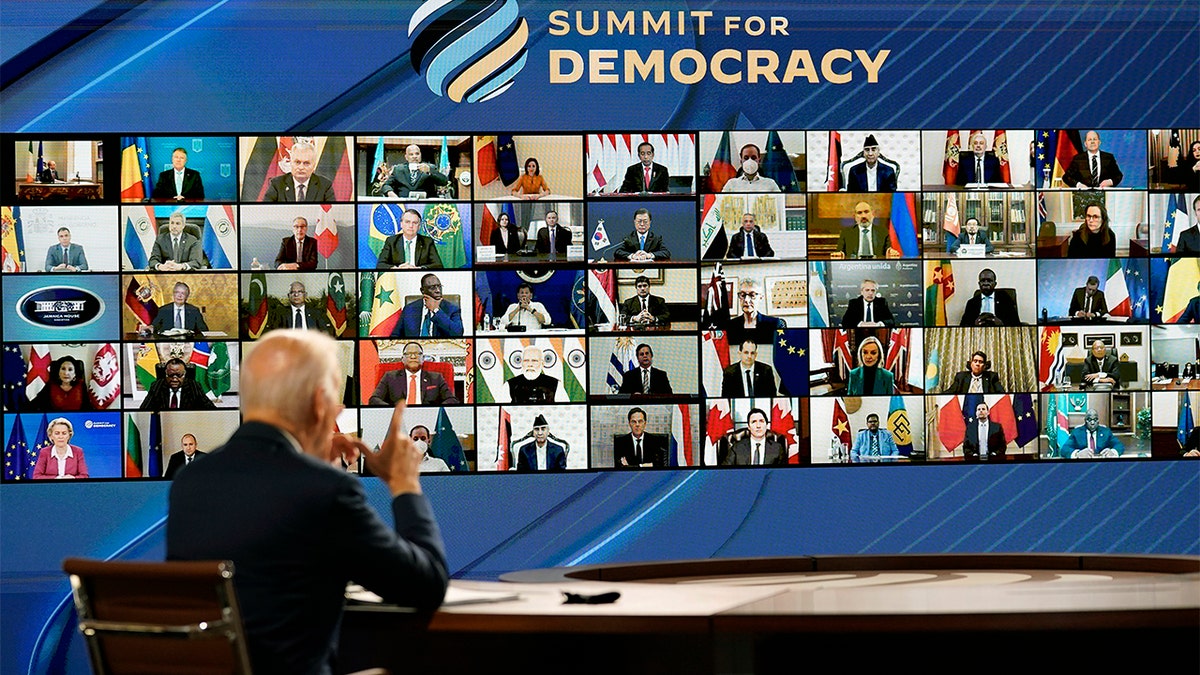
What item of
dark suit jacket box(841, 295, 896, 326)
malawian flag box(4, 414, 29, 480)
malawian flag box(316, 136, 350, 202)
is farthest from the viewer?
dark suit jacket box(841, 295, 896, 326)

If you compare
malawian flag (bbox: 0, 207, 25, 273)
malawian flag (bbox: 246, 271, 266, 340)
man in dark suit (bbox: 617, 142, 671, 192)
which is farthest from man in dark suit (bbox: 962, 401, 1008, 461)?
malawian flag (bbox: 0, 207, 25, 273)

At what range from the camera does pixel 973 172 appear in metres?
5.20

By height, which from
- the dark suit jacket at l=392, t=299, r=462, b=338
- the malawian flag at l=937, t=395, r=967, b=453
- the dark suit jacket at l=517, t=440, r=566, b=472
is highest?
the dark suit jacket at l=392, t=299, r=462, b=338

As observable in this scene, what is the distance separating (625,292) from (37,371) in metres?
2.33

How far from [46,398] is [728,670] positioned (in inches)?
140

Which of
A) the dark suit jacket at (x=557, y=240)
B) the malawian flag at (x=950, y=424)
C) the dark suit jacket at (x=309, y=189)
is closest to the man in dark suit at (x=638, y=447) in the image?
the dark suit jacket at (x=557, y=240)

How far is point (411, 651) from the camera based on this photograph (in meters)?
2.52

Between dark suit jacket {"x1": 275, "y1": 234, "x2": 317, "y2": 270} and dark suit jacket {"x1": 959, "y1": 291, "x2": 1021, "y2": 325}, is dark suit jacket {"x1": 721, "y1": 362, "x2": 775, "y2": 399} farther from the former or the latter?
dark suit jacket {"x1": 275, "y1": 234, "x2": 317, "y2": 270}

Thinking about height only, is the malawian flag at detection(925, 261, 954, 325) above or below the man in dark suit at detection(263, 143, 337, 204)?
below

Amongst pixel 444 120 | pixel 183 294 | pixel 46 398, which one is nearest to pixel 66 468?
pixel 46 398

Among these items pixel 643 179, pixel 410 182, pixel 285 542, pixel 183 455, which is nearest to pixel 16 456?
pixel 183 455

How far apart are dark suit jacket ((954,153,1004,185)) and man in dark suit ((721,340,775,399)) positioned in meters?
1.09

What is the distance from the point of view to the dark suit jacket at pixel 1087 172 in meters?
5.23

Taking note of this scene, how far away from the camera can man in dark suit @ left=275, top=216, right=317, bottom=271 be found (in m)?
5.04
